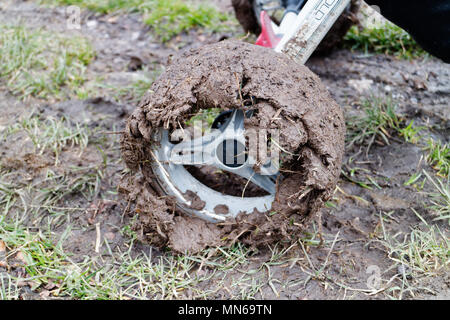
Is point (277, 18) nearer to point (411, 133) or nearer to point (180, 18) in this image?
point (180, 18)

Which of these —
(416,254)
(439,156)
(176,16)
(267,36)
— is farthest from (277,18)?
(416,254)

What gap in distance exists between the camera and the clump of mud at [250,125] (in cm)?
190

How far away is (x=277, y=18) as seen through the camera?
3521 millimetres

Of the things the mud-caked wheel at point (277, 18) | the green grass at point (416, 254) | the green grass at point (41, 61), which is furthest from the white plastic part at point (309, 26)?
the green grass at point (41, 61)

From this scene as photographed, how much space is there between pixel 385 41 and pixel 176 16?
177cm

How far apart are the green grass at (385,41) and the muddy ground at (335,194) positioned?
0.33 ft

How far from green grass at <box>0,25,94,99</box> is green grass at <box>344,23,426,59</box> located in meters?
2.12

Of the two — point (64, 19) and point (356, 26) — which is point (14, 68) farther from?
point (356, 26)

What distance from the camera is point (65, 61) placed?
355 cm

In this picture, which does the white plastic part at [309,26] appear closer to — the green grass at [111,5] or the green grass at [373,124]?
the green grass at [373,124]

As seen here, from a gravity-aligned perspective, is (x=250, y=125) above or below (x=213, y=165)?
above

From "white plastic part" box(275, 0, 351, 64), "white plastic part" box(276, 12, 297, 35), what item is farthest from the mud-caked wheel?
"white plastic part" box(275, 0, 351, 64)

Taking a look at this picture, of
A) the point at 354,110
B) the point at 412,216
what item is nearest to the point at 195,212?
the point at 412,216

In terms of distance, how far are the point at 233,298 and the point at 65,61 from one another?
2418 mm
